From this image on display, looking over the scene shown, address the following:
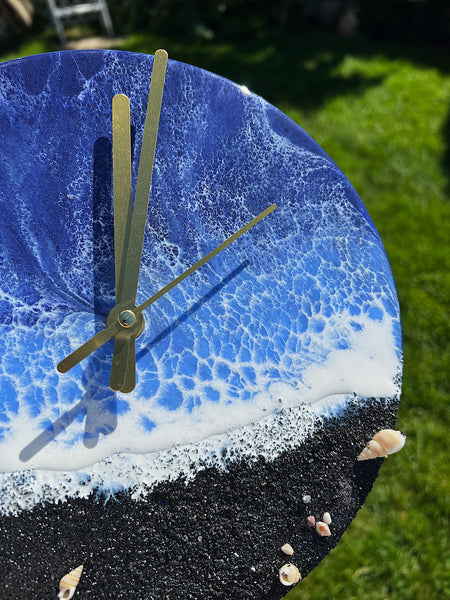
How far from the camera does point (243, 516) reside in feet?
3.82

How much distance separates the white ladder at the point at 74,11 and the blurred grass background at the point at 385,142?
119 mm

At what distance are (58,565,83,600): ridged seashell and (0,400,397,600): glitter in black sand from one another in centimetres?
1

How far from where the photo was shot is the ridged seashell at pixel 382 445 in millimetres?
1260

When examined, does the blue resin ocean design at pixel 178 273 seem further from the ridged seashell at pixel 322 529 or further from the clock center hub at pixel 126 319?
the ridged seashell at pixel 322 529

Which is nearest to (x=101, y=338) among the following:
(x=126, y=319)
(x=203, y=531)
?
(x=126, y=319)

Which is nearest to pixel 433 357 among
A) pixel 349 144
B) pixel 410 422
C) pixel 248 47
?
pixel 410 422

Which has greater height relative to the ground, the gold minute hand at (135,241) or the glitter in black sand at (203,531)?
the gold minute hand at (135,241)

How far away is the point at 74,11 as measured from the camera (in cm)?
378

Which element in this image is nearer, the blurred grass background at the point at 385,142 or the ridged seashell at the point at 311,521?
the ridged seashell at the point at 311,521

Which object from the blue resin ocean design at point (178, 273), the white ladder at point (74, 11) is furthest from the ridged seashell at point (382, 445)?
the white ladder at point (74, 11)

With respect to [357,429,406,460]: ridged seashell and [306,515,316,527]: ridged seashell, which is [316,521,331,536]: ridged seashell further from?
[357,429,406,460]: ridged seashell

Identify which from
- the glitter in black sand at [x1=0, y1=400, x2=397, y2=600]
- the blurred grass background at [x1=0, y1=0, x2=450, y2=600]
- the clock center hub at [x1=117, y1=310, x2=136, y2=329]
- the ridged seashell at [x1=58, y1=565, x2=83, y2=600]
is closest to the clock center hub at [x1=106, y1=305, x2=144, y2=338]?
the clock center hub at [x1=117, y1=310, x2=136, y2=329]

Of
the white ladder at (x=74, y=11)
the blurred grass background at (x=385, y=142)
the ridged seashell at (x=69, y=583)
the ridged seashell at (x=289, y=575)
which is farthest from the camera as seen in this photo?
the white ladder at (x=74, y=11)

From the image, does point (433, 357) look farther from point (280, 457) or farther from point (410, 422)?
point (280, 457)
